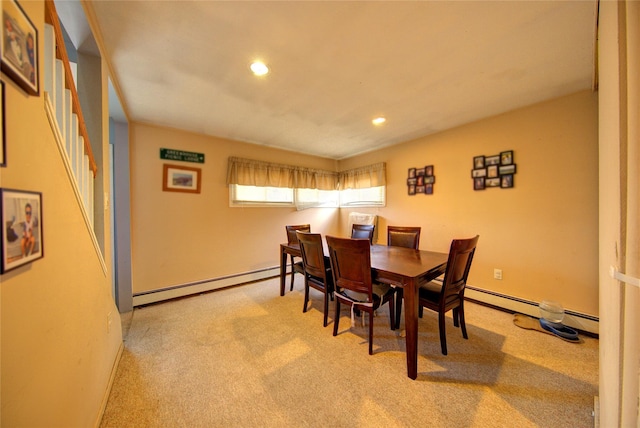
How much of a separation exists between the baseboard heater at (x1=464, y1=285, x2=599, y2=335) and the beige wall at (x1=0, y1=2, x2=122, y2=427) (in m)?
3.59

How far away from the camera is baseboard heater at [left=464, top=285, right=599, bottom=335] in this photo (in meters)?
2.10

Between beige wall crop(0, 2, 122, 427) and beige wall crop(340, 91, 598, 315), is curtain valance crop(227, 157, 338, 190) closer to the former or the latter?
beige wall crop(340, 91, 598, 315)

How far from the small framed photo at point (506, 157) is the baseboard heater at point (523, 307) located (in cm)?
154

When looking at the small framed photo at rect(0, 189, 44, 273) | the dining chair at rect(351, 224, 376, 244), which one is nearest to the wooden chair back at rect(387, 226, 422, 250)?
the dining chair at rect(351, 224, 376, 244)

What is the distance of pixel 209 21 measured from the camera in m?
1.33

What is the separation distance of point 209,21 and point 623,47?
1.83 metres

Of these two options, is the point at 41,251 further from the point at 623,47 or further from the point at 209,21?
the point at 623,47

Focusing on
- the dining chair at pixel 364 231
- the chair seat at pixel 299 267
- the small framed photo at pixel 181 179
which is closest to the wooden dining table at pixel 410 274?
the dining chair at pixel 364 231

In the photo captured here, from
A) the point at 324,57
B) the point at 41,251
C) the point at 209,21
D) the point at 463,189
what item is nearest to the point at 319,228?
the point at 463,189

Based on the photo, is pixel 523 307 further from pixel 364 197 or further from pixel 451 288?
pixel 364 197

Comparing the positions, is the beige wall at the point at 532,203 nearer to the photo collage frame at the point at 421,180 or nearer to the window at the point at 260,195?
the photo collage frame at the point at 421,180

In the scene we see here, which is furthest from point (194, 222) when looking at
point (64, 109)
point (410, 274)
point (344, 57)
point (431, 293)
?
point (431, 293)

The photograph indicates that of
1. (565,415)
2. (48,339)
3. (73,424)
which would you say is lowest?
(565,415)

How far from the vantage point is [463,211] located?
2945 mm
